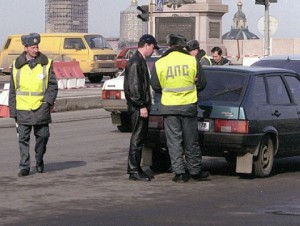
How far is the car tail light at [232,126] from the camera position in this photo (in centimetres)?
1362

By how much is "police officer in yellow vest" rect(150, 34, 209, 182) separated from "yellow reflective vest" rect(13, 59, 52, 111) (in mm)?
1393

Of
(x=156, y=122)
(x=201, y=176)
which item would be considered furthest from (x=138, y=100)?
(x=201, y=176)

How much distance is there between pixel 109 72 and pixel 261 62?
85.4 feet

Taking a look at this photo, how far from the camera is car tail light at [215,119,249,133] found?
13.6 m

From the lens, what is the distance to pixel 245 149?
13.7 m

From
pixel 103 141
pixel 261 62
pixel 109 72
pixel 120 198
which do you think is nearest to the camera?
pixel 120 198

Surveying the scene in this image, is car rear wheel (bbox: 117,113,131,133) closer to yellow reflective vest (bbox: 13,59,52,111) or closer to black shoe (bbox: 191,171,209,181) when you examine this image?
yellow reflective vest (bbox: 13,59,52,111)

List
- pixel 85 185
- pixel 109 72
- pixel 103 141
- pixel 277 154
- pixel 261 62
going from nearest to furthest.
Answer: pixel 85 185 → pixel 277 154 → pixel 103 141 → pixel 261 62 → pixel 109 72

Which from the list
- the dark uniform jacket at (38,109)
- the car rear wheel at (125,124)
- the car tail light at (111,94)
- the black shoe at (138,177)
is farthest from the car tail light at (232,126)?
the car rear wheel at (125,124)

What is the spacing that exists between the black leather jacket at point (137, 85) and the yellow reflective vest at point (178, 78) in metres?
0.21

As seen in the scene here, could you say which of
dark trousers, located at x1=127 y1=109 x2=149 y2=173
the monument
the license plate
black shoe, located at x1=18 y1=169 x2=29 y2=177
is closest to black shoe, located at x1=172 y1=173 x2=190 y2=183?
dark trousers, located at x1=127 y1=109 x2=149 y2=173

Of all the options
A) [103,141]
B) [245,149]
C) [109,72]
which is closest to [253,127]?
[245,149]

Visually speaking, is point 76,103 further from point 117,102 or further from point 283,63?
point 283,63

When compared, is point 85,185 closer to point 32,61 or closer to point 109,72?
point 32,61
